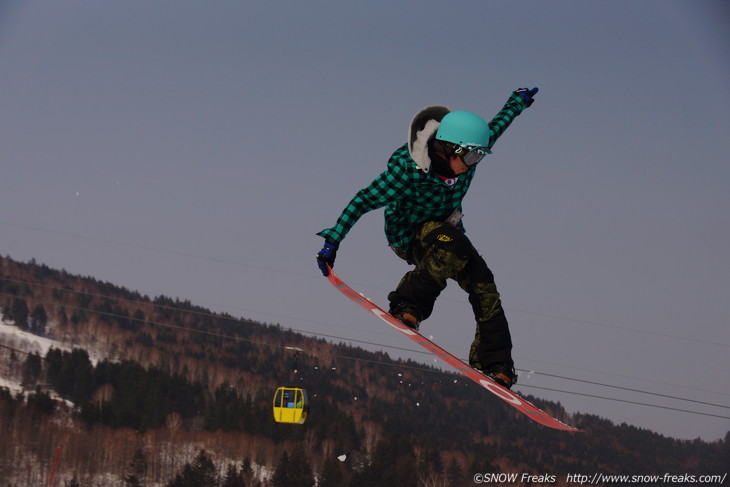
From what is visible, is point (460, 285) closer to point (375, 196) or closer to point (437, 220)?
point (437, 220)

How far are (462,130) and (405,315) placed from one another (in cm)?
208

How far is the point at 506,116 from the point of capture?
369 inches

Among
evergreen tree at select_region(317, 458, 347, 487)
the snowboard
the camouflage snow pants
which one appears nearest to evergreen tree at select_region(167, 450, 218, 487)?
evergreen tree at select_region(317, 458, 347, 487)

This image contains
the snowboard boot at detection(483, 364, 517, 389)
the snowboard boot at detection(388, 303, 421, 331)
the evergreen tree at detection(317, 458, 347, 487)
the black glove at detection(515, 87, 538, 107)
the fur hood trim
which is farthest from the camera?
the evergreen tree at detection(317, 458, 347, 487)

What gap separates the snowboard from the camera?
8820 millimetres

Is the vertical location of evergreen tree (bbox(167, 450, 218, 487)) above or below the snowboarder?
below

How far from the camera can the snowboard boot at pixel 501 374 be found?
8914 mm


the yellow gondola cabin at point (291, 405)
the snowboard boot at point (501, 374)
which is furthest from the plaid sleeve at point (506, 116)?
the yellow gondola cabin at point (291, 405)

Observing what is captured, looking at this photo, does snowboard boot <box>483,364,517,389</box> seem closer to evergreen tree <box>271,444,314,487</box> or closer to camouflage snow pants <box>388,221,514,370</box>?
camouflage snow pants <box>388,221,514,370</box>

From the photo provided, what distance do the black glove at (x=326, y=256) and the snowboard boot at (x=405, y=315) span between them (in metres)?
0.94

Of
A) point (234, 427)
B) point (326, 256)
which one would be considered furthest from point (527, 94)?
point (234, 427)

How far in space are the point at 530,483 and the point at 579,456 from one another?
1088 inches

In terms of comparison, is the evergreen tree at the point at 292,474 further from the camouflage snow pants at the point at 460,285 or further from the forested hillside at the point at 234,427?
the camouflage snow pants at the point at 460,285

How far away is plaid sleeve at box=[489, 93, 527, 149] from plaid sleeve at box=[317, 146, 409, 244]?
101cm
